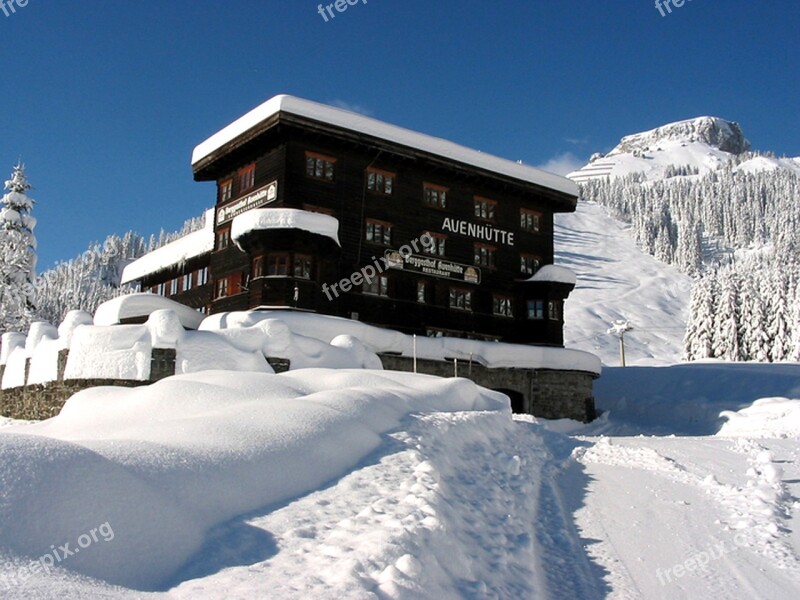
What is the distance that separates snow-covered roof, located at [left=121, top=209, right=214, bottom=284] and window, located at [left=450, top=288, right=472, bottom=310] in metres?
12.1

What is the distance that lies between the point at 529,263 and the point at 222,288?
52.7 feet

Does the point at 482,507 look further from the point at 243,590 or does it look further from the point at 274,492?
the point at 243,590

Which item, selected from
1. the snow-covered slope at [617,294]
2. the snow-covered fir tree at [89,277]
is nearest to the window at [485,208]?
the snow-covered slope at [617,294]

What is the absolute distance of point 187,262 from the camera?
→ 3750 centimetres

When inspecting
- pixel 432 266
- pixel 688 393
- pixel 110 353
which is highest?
pixel 432 266

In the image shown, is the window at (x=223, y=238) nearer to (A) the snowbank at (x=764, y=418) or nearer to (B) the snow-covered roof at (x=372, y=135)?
(B) the snow-covered roof at (x=372, y=135)

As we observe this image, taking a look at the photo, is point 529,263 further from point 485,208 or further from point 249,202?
point 249,202

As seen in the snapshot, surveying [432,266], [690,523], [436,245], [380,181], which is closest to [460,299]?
[432,266]

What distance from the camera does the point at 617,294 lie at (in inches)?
4210

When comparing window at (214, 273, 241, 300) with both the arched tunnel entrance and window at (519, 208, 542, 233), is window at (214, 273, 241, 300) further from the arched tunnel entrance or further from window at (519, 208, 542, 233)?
window at (519, 208, 542, 233)

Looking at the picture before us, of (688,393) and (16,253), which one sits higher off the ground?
(16,253)

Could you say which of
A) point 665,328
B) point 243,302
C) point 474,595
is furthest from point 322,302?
point 665,328

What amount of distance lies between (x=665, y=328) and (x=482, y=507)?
8853cm

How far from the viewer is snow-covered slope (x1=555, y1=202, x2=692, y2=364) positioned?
8162cm
